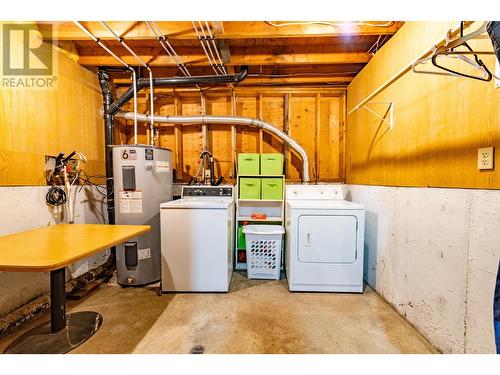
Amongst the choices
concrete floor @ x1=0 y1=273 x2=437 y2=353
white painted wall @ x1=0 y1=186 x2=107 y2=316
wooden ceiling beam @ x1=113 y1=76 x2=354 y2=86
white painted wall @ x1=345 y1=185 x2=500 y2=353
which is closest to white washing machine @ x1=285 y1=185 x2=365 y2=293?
concrete floor @ x1=0 y1=273 x2=437 y2=353

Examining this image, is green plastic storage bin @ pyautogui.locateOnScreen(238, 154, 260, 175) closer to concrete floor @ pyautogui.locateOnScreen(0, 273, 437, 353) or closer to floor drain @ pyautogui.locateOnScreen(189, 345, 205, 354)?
concrete floor @ pyautogui.locateOnScreen(0, 273, 437, 353)

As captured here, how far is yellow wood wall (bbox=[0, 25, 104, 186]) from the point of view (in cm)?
179

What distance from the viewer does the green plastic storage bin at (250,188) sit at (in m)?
2.75

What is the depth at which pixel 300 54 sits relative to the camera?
255 cm

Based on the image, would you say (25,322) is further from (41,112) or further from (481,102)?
(481,102)

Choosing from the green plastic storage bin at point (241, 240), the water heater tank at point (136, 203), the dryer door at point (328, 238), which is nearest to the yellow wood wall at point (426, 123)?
the dryer door at point (328, 238)

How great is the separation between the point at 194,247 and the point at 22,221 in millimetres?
1437

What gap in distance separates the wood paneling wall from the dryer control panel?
1.57 feet

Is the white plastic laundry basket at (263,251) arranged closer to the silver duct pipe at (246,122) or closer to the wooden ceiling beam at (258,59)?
the silver duct pipe at (246,122)

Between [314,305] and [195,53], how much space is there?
300cm

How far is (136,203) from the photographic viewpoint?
2.33 metres

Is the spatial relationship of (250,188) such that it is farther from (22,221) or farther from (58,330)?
(22,221)

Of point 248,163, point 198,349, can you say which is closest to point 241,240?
point 248,163
